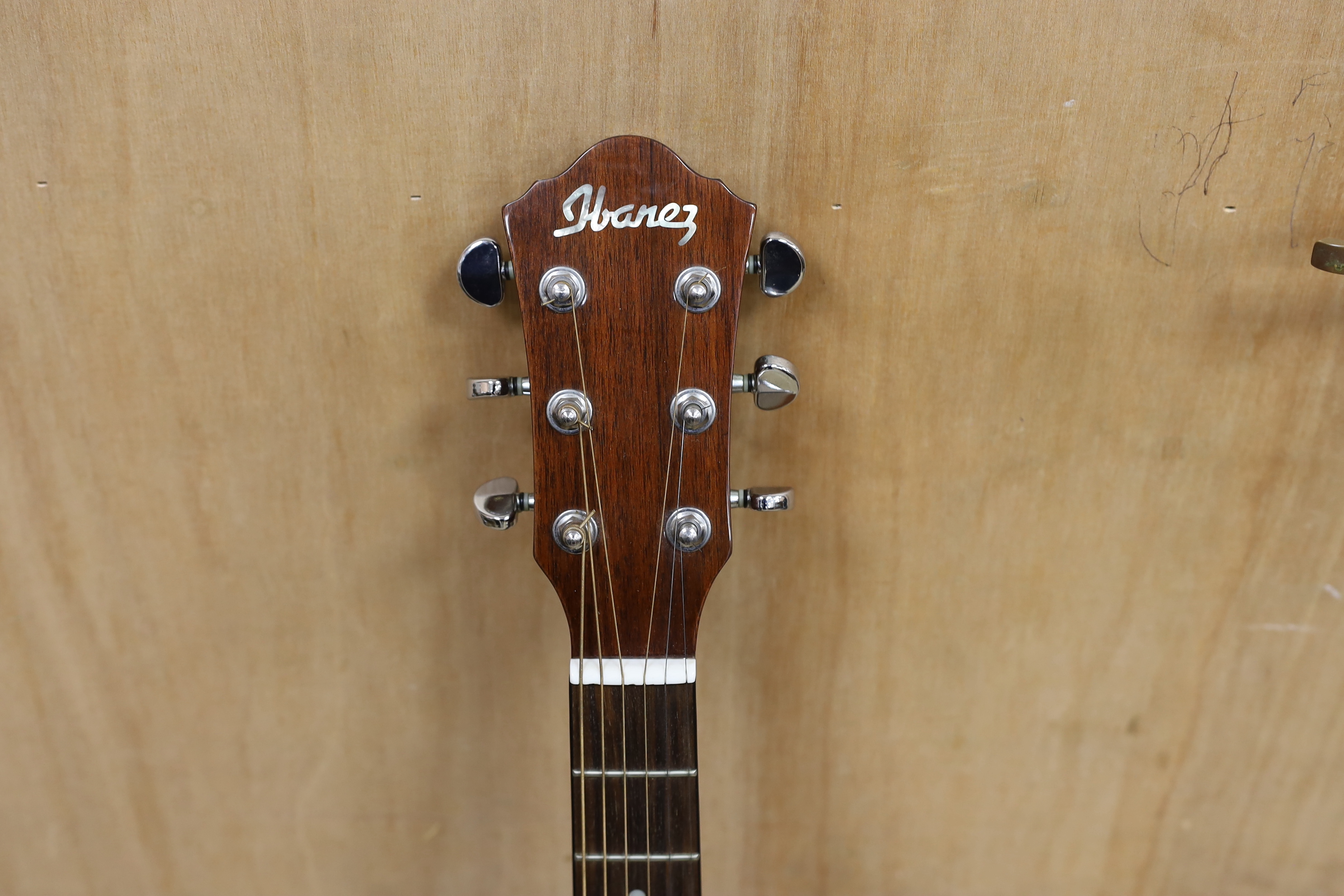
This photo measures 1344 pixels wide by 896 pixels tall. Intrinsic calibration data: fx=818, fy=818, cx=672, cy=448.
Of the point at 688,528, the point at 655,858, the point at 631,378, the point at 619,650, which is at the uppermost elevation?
the point at 631,378

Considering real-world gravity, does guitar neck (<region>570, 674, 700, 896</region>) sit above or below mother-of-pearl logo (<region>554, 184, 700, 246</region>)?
below

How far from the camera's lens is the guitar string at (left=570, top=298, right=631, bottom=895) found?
0.57m

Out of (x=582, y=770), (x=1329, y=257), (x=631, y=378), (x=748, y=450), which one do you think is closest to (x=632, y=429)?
(x=631, y=378)

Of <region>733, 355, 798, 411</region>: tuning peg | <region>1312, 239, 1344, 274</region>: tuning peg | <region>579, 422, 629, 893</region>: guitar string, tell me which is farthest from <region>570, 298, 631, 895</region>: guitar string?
<region>1312, 239, 1344, 274</region>: tuning peg

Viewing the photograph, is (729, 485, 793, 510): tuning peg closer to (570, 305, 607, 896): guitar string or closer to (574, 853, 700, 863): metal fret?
(570, 305, 607, 896): guitar string

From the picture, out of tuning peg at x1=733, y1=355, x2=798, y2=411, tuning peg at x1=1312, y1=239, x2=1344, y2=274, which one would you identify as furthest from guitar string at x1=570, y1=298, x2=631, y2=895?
tuning peg at x1=1312, y1=239, x2=1344, y2=274

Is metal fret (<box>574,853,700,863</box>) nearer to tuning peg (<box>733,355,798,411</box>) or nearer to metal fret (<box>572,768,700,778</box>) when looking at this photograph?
metal fret (<box>572,768,700,778</box>)

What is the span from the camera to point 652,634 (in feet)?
2.04

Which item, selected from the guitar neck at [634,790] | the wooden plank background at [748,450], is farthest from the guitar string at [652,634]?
the wooden plank background at [748,450]

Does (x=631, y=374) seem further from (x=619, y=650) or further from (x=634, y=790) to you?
(x=634, y=790)

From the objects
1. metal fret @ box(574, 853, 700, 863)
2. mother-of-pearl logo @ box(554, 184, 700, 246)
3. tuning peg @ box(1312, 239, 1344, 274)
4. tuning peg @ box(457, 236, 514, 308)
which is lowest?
metal fret @ box(574, 853, 700, 863)

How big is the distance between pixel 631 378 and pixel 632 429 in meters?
0.04

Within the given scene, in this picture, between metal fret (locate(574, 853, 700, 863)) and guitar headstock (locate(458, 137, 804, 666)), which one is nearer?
guitar headstock (locate(458, 137, 804, 666))

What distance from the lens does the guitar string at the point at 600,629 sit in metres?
0.57
